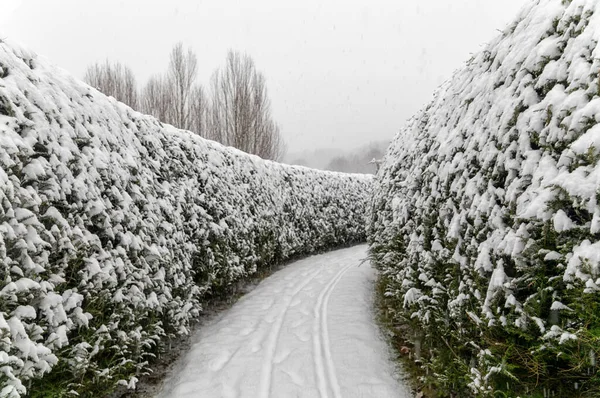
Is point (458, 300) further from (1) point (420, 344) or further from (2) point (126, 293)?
(2) point (126, 293)

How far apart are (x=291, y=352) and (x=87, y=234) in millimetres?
3405

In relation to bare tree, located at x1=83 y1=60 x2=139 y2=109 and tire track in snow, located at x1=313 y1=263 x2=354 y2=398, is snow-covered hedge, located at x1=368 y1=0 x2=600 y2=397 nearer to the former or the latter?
tire track in snow, located at x1=313 y1=263 x2=354 y2=398

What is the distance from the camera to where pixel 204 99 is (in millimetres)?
27094

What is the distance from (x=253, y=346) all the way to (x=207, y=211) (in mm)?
2989

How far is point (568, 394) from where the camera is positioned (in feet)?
7.69

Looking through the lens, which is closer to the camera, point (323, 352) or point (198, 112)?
point (323, 352)

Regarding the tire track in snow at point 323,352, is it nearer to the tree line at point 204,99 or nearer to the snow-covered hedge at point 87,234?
the snow-covered hedge at point 87,234

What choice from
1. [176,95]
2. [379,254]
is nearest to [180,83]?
[176,95]

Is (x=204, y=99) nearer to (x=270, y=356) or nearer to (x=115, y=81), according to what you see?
(x=115, y=81)

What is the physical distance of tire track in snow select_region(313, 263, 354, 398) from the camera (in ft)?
15.1

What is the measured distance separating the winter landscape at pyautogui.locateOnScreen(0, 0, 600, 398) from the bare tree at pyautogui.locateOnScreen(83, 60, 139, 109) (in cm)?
2110

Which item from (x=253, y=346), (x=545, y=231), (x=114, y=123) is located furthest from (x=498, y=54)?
(x=253, y=346)

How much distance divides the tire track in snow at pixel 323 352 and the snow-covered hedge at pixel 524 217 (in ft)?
4.10

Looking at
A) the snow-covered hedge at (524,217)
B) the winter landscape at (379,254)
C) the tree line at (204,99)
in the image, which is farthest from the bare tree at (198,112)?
the snow-covered hedge at (524,217)
